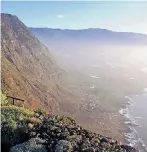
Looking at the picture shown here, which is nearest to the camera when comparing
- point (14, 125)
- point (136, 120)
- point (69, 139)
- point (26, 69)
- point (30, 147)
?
point (30, 147)

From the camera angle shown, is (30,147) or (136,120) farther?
(136,120)

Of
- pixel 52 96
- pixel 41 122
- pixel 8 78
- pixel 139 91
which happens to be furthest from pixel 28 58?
pixel 41 122

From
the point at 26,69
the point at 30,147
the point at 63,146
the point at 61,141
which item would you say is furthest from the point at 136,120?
the point at 30,147

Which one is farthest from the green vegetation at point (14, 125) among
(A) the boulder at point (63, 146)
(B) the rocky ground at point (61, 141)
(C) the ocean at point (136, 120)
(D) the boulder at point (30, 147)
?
(C) the ocean at point (136, 120)

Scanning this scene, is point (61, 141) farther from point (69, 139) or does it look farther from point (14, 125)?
point (14, 125)

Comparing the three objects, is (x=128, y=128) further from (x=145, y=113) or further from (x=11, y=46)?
(x=11, y=46)

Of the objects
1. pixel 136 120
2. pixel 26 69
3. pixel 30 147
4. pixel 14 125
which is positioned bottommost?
pixel 136 120

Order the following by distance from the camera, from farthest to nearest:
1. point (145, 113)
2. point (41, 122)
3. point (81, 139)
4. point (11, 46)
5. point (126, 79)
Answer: point (126, 79), point (11, 46), point (145, 113), point (41, 122), point (81, 139)

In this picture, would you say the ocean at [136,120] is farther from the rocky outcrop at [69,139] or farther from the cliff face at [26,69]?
the rocky outcrop at [69,139]
